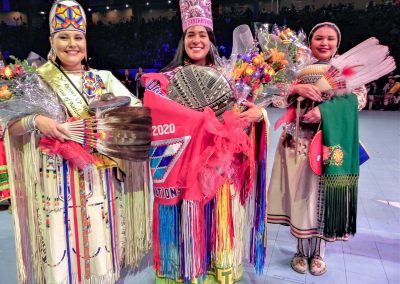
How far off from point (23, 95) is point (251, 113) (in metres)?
0.99

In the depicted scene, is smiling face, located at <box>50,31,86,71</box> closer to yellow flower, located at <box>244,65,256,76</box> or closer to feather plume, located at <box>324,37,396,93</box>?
yellow flower, located at <box>244,65,256,76</box>

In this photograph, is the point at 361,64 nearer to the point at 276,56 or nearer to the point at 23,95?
the point at 276,56

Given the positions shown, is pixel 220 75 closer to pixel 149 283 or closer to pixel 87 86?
pixel 87 86

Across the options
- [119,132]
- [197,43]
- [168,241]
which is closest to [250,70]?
[197,43]

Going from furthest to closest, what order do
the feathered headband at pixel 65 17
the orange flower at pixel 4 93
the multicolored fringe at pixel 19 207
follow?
the multicolored fringe at pixel 19 207 < the feathered headband at pixel 65 17 < the orange flower at pixel 4 93

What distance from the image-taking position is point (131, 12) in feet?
39.2

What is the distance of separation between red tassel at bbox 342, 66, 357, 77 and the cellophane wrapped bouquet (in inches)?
10.3

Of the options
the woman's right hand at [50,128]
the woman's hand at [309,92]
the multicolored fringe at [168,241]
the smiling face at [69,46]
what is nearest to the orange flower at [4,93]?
the woman's right hand at [50,128]

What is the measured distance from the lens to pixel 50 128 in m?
1.39

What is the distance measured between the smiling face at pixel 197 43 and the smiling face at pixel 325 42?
0.66m

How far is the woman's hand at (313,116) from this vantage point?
6.00 ft

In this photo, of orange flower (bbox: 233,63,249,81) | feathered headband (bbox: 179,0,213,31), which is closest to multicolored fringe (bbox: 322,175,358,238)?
orange flower (bbox: 233,63,249,81)

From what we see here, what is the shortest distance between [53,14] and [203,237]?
3.97 ft

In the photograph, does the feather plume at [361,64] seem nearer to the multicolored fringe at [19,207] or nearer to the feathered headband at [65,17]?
the feathered headband at [65,17]
